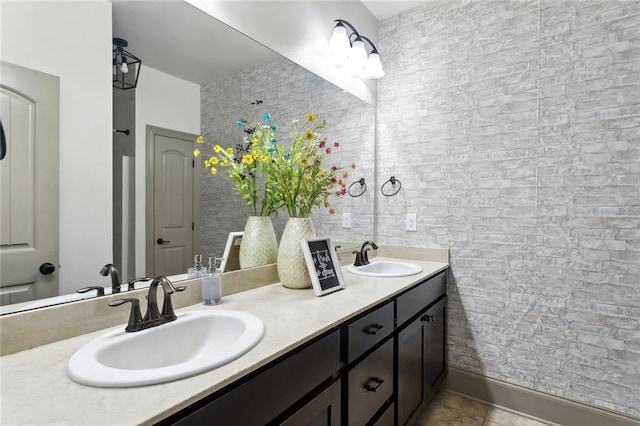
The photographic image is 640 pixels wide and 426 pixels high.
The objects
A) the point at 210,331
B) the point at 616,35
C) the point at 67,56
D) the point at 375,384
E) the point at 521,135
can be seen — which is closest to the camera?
the point at 67,56

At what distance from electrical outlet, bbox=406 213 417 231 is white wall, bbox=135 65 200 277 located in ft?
5.12

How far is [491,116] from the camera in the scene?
210 cm

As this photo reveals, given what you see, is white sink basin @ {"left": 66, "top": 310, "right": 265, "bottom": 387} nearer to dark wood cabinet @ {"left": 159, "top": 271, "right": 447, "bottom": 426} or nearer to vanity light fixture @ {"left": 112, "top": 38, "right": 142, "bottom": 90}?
dark wood cabinet @ {"left": 159, "top": 271, "right": 447, "bottom": 426}

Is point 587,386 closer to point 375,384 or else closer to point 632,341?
point 632,341

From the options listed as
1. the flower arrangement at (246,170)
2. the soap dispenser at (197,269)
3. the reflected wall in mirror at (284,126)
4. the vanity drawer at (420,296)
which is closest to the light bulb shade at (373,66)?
the reflected wall in mirror at (284,126)

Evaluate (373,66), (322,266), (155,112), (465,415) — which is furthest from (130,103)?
(465,415)

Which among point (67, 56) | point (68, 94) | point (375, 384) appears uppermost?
point (67, 56)

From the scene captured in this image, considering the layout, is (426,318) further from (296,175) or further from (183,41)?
(183,41)

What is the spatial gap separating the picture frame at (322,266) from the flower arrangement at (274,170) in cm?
18

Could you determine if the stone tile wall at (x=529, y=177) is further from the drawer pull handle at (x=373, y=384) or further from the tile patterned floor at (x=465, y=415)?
the drawer pull handle at (x=373, y=384)

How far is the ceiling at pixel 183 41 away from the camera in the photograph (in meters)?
1.15

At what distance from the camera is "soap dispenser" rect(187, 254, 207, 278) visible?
136 centimetres

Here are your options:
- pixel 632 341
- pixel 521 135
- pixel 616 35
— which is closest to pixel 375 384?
pixel 632 341

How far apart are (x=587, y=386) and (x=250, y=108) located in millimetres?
2298
